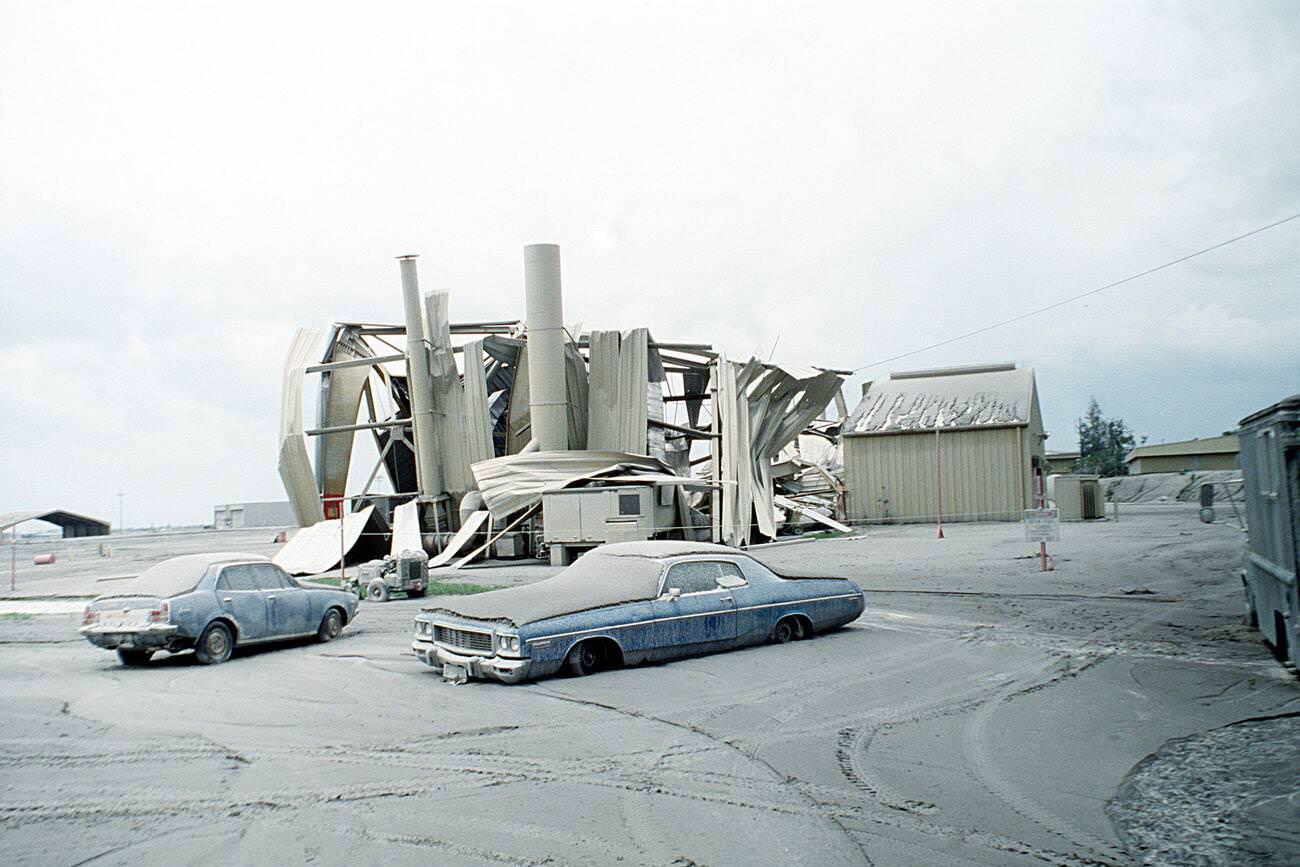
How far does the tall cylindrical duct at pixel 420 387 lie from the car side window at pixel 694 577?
90.0ft

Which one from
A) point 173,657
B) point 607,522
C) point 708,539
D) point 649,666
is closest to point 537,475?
point 607,522

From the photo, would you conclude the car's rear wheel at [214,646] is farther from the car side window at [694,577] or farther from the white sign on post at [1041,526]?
the white sign on post at [1041,526]

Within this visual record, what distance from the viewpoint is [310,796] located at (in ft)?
22.0

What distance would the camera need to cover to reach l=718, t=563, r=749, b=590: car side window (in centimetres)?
1232

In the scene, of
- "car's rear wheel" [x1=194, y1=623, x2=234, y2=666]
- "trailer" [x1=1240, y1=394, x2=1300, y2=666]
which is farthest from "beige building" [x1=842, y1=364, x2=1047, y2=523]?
"car's rear wheel" [x1=194, y1=623, x2=234, y2=666]

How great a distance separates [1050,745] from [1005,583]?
12.0 m

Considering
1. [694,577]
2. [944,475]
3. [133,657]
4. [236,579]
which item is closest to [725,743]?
[694,577]

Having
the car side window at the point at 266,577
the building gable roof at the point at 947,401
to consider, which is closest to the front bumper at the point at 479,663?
the car side window at the point at 266,577

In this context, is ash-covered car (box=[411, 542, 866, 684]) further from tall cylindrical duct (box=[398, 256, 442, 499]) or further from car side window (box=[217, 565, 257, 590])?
tall cylindrical duct (box=[398, 256, 442, 499])

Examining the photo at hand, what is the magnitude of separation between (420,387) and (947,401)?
898 inches

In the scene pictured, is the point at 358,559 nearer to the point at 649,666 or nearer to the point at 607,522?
the point at 607,522

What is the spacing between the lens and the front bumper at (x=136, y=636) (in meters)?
12.8

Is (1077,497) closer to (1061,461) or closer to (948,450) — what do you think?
(948,450)

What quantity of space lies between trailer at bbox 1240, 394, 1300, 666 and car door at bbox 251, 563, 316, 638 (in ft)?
39.5
